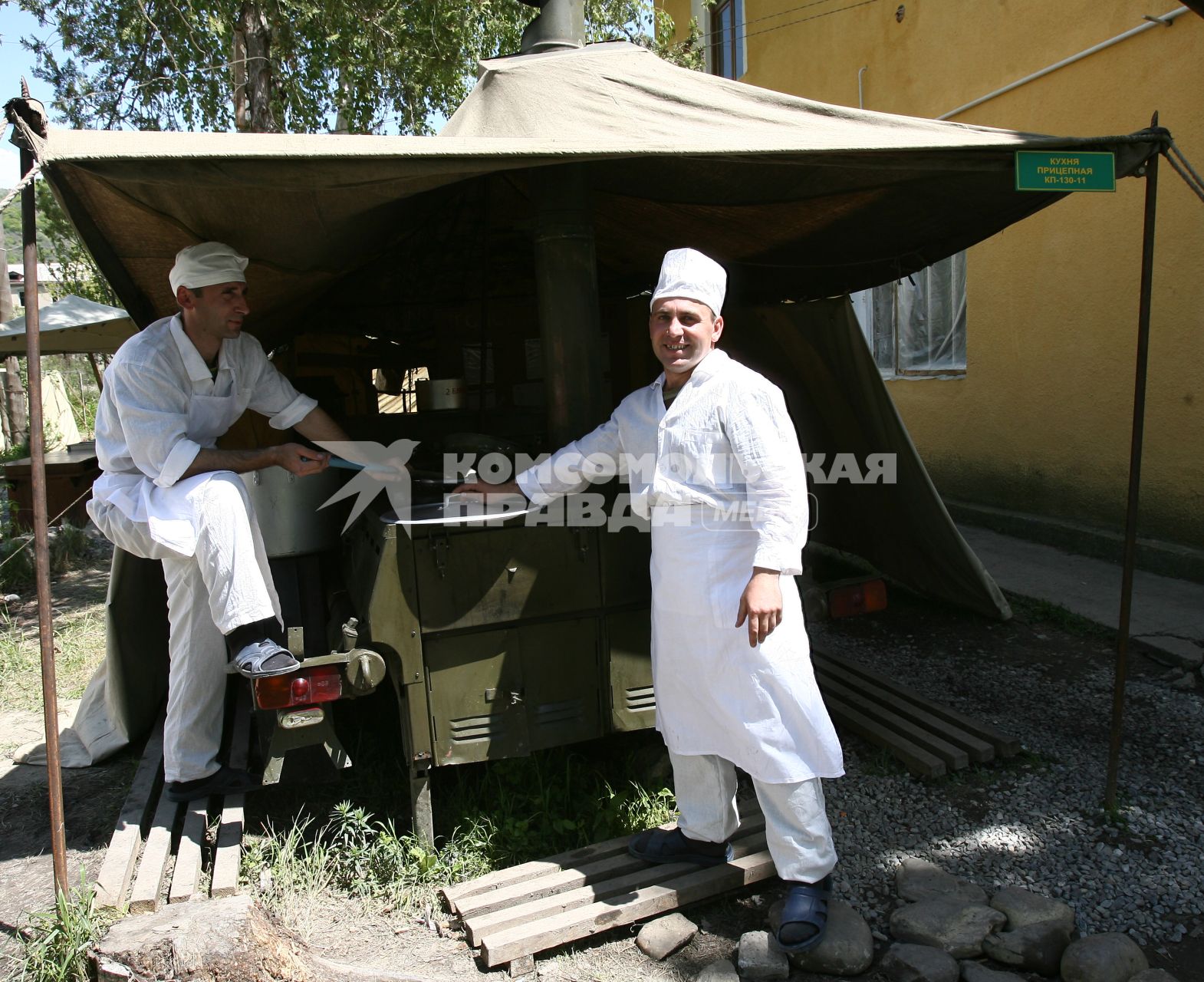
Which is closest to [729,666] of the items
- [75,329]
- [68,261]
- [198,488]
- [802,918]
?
[802,918]

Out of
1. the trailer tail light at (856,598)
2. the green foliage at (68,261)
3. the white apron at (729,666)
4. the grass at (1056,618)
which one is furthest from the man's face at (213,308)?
the green foliage at (68,261)

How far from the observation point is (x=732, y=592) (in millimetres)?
2504

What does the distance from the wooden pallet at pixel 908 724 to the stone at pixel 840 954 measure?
106cm

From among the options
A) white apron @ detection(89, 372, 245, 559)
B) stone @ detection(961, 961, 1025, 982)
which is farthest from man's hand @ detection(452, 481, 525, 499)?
stone @ detection(961, 961, 1025, 982)

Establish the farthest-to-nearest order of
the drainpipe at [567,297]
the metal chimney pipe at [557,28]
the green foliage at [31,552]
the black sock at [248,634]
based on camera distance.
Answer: the green foliage at [31,552] < the metal chimney pipe at [557,28] < the drainpipe at [567,297] < the black sock at [248,634]

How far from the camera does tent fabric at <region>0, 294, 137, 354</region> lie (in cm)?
883

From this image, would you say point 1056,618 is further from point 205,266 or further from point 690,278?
point 205,266

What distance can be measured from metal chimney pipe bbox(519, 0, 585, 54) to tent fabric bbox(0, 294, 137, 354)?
20.7 ft

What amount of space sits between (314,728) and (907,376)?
6.68m

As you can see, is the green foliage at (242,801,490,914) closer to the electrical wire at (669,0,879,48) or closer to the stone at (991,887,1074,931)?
the stone at (991,887,1074,931)

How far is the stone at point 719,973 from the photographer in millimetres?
2385

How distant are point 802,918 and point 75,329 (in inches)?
357

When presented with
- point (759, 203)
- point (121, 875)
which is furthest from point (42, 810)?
point (759, 203)

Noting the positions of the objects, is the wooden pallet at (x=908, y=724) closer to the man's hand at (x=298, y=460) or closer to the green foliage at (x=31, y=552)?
the man's hand at (x=298, y=460)
